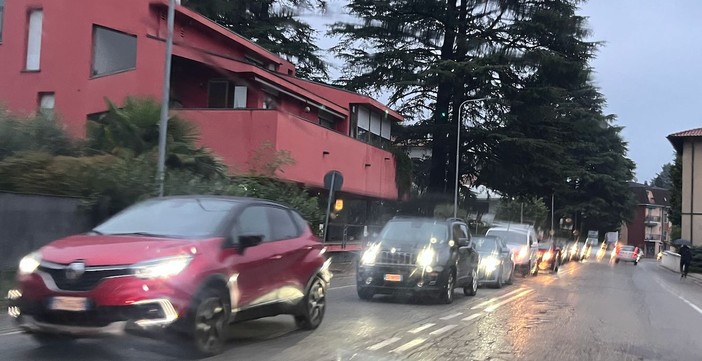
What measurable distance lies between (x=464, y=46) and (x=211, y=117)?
686 inches

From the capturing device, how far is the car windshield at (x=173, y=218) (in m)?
7.45

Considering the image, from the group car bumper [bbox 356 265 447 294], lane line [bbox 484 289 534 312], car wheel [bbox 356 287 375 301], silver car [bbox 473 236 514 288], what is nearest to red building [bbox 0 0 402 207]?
silver car [bbox 473 236 514 288]

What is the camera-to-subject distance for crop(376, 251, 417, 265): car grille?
44.1 feet

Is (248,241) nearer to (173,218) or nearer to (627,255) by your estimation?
(173,218)

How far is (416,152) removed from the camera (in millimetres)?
44125

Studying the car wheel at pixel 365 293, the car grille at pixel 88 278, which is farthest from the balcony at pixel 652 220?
the car grille at pixel 88 278

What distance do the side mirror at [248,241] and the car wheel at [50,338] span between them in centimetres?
191

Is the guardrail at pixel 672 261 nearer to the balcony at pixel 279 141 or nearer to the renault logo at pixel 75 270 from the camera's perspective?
the balcony at pixel 279 141

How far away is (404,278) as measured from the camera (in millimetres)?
13320

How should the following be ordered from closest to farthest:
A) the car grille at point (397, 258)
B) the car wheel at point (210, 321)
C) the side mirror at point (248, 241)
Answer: the car wheel at point (210, 321), the side mirror at point (248, 241), the car grille at point (397, 258)

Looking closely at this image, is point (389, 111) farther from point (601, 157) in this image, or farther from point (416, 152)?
point (601, 157)

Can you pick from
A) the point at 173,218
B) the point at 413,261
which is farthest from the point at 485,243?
the point at 173,218

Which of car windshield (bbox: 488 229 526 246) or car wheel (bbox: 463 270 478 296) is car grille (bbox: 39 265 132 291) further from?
car windshield (bbox: 488 229 526 246)

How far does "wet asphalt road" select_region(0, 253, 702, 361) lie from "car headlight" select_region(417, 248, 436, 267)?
795mm
